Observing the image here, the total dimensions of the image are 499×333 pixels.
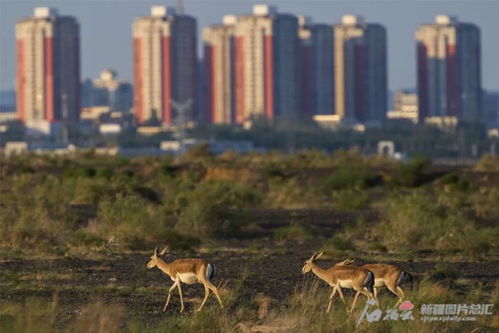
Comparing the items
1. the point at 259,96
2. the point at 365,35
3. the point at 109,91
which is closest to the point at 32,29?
the point at 259,96

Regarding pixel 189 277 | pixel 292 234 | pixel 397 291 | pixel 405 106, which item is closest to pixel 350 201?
pixel 292 234

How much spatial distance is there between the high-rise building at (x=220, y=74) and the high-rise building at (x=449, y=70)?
16.7 m

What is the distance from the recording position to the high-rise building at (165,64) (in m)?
128

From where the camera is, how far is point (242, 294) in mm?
13883

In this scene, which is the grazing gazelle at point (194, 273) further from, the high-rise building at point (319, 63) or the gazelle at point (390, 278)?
the high-rise building at point (319, 63)

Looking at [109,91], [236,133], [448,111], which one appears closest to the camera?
[236,133]

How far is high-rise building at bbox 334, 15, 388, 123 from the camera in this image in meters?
136

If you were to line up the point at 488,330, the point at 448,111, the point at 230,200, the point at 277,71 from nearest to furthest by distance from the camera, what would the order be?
1. the point at 488,330
2. the point at 230,200
3. the point at 277,71
4. the point at 448,111

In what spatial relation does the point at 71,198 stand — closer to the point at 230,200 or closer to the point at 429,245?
the point at 230,200

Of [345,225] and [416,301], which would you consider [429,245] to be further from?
[416,301]

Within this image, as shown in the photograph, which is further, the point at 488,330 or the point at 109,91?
the point at 109,91

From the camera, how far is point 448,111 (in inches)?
5364

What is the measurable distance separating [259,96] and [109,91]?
60.1 m

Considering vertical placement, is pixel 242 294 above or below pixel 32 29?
below
